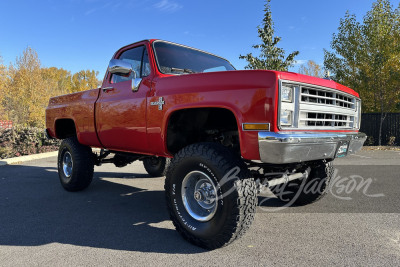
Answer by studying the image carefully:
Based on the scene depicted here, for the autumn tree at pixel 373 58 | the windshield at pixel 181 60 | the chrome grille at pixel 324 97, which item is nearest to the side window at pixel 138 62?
the windshield at pixel 181 60

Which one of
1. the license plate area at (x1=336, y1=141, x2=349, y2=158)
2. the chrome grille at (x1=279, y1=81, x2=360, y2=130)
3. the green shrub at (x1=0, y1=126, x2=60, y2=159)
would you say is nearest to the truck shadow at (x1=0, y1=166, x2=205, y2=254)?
the chrome grille at (x1=279, y1=81, x2=360, y2=130)

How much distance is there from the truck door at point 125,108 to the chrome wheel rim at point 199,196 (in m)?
0.81

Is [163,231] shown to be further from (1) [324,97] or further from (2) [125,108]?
(1) [324,97]

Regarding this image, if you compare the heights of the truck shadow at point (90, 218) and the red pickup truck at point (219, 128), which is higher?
the red pickup truck at point (219, 128)

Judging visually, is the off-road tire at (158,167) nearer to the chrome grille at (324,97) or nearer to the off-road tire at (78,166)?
the off-road tire at (78,166)

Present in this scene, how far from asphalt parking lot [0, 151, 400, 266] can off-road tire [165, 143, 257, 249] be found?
15cm

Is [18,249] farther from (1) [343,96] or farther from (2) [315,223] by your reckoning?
(1) [343,96]

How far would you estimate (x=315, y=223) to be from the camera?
10.7ft

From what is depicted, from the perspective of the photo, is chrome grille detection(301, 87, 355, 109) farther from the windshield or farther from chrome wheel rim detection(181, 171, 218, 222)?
the windshield

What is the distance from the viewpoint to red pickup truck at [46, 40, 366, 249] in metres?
2.38

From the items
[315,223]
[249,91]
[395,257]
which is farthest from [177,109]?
[395,257]

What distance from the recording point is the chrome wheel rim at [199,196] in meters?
2.72

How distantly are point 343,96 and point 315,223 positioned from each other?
1510 millimetres

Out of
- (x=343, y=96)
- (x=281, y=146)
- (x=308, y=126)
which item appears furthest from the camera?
(x=343, y=96)
